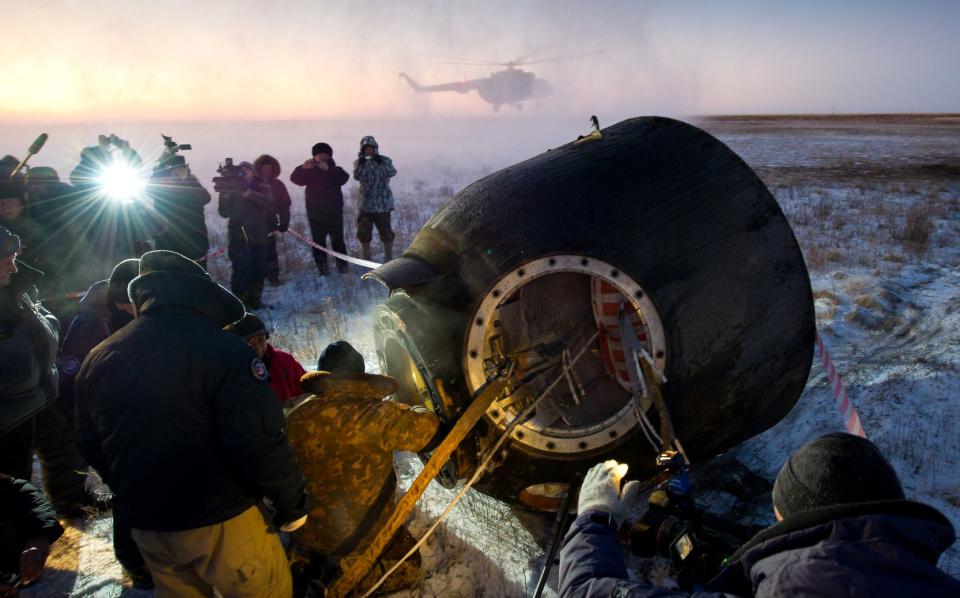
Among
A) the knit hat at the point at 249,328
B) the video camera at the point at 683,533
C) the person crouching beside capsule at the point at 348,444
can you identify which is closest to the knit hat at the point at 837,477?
the video camera at the point at 683,533

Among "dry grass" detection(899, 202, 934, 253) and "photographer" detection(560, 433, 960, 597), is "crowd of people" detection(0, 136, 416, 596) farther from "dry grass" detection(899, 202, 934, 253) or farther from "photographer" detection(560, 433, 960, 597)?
"dry grass" detection(899, 202, 934, 253)

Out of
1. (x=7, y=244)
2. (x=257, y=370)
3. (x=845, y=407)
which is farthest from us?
(x=845, y=407)

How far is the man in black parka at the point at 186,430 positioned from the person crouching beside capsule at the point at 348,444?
283 millimetres

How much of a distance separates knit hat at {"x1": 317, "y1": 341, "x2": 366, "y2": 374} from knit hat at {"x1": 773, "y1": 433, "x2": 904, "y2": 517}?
6.11ft

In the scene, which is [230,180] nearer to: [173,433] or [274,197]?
[274,197]

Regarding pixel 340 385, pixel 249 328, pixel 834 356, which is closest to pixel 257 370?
pixel 340 385

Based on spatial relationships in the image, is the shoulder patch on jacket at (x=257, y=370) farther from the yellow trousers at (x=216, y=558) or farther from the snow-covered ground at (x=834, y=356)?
the snow-covered ground at (x=834, y=356)

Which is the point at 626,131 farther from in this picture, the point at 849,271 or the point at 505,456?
the point at 849,271

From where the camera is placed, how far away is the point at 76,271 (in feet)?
17.5

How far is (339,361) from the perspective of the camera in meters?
2.68

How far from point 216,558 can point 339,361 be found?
0.97 metres

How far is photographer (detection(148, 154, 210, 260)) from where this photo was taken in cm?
638

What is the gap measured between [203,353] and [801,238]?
29.7 ft

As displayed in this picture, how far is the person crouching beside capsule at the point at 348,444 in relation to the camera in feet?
8.70
